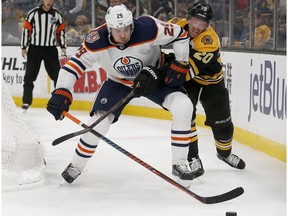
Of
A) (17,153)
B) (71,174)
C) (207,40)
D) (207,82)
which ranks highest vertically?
(207,40)

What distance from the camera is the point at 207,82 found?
4293mm

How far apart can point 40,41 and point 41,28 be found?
0.12 m

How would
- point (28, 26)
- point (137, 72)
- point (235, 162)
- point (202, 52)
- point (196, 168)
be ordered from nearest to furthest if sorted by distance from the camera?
1. point (137, 72)
2. point (202, 52)
3. point (196, 168)
4. point (235, 162)
5. point (28, 26)

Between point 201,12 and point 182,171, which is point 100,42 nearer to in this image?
point 201,12

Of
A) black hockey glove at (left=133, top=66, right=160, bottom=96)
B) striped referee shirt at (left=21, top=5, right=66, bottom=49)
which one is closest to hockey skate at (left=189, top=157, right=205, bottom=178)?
black hockey glove at (left=133, top=66, right=160, bottom=96)

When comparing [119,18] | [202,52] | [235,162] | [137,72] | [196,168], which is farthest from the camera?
[235,162]

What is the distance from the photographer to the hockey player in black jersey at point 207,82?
159 inches

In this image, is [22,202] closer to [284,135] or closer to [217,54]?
[217,54]

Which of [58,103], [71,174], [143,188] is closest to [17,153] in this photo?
[71,174]

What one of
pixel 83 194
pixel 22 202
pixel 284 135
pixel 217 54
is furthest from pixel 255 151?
pixel 22 202

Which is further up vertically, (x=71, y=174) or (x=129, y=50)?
(x=129, y=50)

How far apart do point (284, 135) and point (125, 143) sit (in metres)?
1.33

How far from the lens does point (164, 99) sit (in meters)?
3.92

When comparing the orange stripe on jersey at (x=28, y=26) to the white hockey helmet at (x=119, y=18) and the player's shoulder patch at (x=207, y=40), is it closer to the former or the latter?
the player's shoulder patch at (x=207, y=40)
